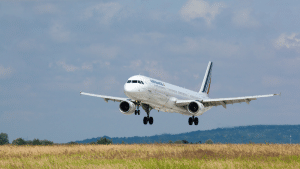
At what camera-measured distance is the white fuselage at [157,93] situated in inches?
1788

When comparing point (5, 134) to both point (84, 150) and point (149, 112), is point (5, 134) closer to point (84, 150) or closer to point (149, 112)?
point (149, 112)

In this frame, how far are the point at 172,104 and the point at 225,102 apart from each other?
29.3 ft

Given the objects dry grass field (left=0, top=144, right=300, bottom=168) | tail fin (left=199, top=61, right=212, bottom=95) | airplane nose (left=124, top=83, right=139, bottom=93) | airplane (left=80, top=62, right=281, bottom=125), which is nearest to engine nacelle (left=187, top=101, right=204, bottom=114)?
airplane (left=80, top=62, right=281, bottom=125)

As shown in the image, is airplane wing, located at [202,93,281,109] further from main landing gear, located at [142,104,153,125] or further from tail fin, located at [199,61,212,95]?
tail fin, located at [199,61,212,95]

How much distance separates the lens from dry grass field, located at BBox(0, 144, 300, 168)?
28.9 m

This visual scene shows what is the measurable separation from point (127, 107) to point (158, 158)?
19.0 m

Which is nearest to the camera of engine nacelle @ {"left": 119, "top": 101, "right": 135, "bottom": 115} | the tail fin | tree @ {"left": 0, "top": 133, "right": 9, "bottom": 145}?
engine nacelle @ {"left": 119, "top": 101, "right": 135, "bottom": 115}

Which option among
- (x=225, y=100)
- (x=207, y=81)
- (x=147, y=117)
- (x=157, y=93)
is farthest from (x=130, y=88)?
(x=207, y=81)

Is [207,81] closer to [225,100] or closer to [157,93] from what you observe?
[225,100]

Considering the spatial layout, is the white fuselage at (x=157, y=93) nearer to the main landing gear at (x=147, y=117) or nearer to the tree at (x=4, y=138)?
the main landing gear at (x=147, y=117)

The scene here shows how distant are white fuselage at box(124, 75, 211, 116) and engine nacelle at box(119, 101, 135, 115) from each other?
2757 millimetres

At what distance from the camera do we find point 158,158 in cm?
3338

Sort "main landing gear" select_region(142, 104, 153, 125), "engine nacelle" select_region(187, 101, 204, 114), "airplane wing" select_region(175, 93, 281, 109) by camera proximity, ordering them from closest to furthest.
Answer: "airplane wing" select_region(175, 93, 281, 109)
"engine nacelle" select_region(187, 101, 204, 114)
"main landing gear" select_region(142, 104, 153, 125)

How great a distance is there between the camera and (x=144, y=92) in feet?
151
